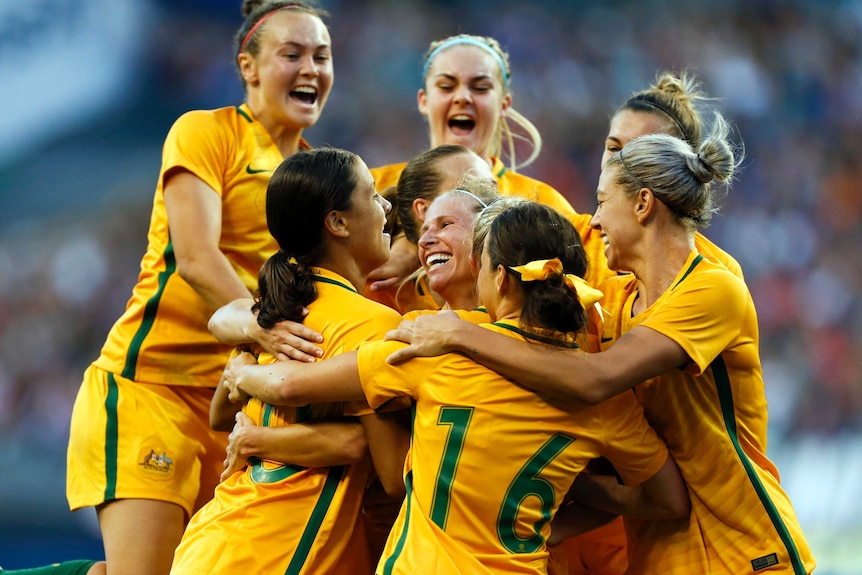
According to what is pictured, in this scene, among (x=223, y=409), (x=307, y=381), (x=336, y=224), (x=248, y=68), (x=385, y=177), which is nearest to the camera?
(x=307, y=381)

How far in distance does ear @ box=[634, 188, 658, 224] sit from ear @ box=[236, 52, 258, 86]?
1.71m

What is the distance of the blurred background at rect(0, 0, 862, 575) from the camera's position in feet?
20.7

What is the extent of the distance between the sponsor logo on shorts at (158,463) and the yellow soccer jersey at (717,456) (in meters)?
1.56

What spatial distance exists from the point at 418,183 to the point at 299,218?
729mm

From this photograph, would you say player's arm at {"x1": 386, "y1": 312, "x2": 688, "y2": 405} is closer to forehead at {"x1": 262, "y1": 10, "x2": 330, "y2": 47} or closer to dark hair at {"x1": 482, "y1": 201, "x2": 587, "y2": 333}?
dark hair at {"x1": 482, "y1": 201, "x2": 587, "y2": 333}

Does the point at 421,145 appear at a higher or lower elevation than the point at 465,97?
higher

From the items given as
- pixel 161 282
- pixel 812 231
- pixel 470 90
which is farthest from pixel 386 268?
pixel 812 231

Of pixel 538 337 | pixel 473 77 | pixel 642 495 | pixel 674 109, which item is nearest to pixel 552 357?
pixel 538 337

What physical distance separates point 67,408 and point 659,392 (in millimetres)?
4759

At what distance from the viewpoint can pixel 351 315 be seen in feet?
7.97

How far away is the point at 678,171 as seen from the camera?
2.45 meters

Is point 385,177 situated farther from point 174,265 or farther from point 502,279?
point 502,279

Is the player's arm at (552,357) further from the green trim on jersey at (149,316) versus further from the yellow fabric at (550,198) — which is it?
the green trim on jersey at (149,316)

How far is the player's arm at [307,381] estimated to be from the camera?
90.0 inches
